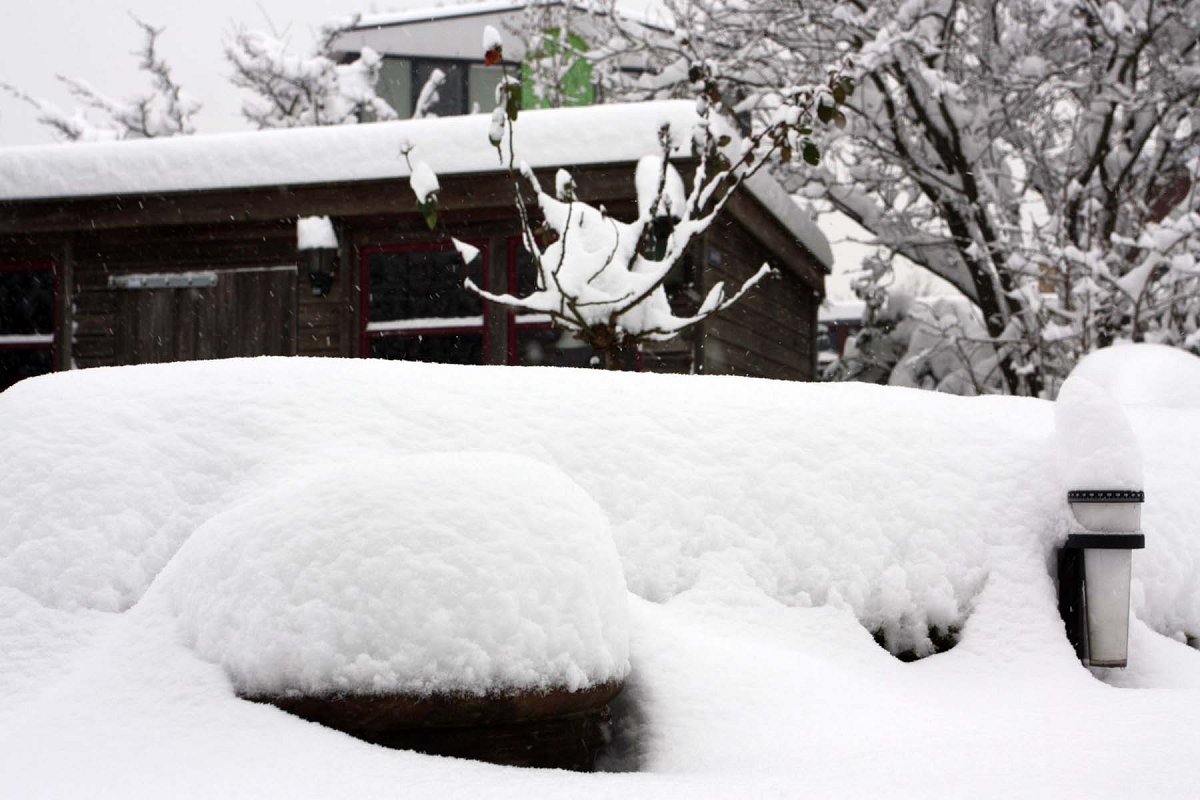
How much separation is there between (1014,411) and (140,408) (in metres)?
2.66

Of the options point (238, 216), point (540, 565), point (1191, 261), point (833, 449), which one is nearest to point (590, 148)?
point (238, 216)

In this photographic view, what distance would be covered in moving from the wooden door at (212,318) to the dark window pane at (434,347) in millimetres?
680

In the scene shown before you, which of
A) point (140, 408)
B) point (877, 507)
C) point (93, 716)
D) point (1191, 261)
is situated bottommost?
point (93, 716)

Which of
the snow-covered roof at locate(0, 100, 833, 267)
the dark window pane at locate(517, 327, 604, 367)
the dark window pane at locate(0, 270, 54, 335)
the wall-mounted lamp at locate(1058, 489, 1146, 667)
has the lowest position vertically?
the wall-mounted lamp at locate(1058, 489, 1146, 667)

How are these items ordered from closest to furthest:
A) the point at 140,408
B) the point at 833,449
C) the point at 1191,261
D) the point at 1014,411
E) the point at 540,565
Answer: the point at 540,565 < the point at 140,408 < the point at 833,449 < the point at 1014,411 < the point at 1191,261

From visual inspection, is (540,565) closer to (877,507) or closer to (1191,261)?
(877,507)

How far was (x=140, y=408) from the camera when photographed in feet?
8.52

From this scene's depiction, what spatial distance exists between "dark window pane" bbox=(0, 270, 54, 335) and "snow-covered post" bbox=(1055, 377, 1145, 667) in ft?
29.4

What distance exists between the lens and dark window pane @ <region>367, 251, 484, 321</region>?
7.84 m

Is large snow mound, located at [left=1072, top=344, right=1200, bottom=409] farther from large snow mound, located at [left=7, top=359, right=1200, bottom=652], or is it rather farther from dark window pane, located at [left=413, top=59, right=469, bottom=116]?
dark window pane, located at [left=413, top=59, right=469, bottom=116]

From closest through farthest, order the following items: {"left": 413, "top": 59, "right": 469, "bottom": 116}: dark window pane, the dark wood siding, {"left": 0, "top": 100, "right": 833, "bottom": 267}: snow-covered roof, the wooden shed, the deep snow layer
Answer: the deep snow layer
{"left": 0, "top": 100, "right": 833, "bottom": 267}: snow-covered roof
the wooden shed
the dark wood siding
{"left": 413, "top": 59, "right": 469, "bottom": 116}: dark window pane

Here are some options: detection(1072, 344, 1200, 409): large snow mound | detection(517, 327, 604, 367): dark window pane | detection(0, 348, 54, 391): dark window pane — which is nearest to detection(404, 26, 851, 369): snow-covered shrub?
detection(1072, 344, 1200, 409): large snow mound

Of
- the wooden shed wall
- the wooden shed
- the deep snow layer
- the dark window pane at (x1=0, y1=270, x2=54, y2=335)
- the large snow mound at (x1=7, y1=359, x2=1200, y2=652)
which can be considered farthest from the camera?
the dark window pane at (x1=0, y1=270, x2=54, y2=335)

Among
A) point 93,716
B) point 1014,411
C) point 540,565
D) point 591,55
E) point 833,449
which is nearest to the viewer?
point 93,716
